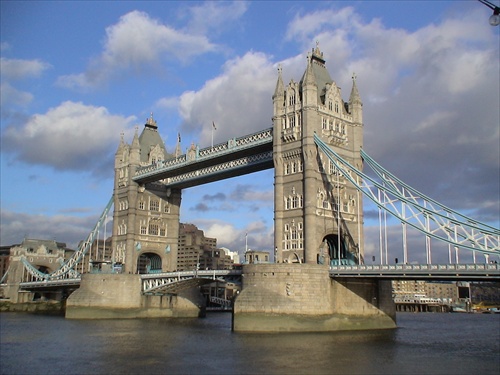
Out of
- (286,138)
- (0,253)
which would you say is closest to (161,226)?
(286,138)

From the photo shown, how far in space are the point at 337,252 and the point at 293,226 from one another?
5336mm

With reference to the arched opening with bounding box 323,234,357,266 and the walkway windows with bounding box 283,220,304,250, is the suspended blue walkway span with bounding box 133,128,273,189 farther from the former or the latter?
the arched opening with bounding box 323,234,357,266

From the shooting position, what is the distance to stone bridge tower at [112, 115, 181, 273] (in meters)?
74.4

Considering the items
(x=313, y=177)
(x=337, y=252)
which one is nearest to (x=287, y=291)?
(x=337, y=252)

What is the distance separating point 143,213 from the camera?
247ft

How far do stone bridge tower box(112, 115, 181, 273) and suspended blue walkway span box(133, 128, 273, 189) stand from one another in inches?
70.7

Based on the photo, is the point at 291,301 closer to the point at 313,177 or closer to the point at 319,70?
the point at 313,177

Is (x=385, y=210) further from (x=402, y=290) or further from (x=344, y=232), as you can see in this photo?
(x=402, y=290)

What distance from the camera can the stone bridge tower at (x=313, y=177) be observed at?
171ft

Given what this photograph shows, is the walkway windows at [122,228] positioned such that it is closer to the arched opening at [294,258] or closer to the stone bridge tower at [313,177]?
the stone bridge tower at [313,177]

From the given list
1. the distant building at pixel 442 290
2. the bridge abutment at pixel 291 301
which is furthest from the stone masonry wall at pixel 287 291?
the distant building at pixel 442 290

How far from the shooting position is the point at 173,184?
2982 inches

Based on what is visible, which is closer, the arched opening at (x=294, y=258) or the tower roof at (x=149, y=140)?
the arched opening at (x=294, y=258)

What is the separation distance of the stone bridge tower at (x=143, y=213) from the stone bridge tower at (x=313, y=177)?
2613cm
